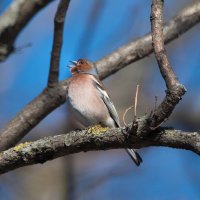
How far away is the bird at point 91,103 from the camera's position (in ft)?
17.9

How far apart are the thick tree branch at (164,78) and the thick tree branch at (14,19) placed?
2.30 m

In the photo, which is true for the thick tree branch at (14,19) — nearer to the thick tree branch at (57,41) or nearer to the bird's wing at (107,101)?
the thick tree branch at (57,41)

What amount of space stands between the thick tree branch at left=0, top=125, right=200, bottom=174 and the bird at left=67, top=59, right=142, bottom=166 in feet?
5.38

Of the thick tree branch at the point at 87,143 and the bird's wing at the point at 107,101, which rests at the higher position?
the bird's wing at the point at 107,101

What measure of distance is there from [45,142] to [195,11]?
7.96 ft

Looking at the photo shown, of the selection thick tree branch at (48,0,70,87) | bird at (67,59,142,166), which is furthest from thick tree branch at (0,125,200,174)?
bird at (67,59,142,166)

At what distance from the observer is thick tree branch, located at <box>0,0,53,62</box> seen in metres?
5.46

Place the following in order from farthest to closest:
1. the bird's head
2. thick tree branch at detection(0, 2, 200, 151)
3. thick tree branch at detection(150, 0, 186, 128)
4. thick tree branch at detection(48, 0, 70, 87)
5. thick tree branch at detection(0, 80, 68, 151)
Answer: the bird's head < thick tree branch at detection(0, 2, 200, 151) < thick tree branch at detection(0, 80, 68, 151) < thick tree branch at detection(48, 0, 70, 87) < thick tree branch at detection(150, 0, 186, 128)

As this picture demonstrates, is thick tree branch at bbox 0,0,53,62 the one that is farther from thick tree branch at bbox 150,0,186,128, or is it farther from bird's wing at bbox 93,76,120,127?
thick tree branch at bbox 150,0,186,128

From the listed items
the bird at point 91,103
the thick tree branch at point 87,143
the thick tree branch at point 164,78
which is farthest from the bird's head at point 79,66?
the thick tree branch at point 164,78

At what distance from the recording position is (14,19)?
5461mm

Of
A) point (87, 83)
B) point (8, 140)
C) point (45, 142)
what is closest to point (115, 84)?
point (87, 83)

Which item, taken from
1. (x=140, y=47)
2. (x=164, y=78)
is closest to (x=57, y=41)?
(x=140, y=47)

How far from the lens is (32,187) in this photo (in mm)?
9258
